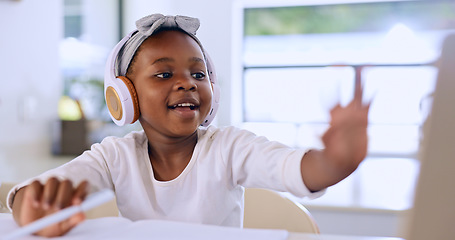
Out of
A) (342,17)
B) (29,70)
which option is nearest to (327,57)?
(342,17)

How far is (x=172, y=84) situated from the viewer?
881mm

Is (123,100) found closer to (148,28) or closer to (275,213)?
(148,28)

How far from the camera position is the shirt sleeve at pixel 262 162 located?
707mm

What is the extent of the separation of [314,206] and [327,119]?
1803mm

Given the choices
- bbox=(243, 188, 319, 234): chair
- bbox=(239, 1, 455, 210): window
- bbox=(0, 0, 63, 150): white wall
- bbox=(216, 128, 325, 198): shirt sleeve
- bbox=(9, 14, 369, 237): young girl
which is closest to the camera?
bbox=(216, 128, 325, 198): shirt sleeve

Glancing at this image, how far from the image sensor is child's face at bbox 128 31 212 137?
34.5 inches

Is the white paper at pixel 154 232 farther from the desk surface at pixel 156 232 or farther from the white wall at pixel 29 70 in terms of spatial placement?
the white wall at pixel 29 70

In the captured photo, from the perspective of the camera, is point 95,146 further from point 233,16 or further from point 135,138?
point 233,16

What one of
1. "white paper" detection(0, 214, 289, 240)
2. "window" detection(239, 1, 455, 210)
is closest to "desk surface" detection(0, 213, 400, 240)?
"white paper" detection(0, 214, 289, 240)

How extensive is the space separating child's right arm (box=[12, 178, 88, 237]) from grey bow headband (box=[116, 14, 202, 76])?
0.39 m

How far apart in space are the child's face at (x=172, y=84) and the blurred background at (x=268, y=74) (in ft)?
1.20

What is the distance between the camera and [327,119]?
546 mm

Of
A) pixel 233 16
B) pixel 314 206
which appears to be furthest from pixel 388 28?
pixel 314 206

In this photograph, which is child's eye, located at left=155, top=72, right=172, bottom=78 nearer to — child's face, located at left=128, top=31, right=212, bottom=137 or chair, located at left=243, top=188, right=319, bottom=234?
child's face, located at left=128, top=31, right=212, bottom=137
